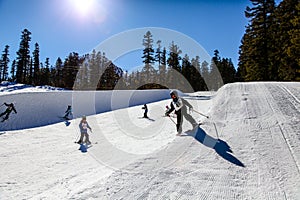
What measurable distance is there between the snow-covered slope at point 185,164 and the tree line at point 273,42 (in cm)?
1714

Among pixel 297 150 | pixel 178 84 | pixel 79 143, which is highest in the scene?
pixel 178 84

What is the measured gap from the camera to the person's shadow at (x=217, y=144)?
5528 mm

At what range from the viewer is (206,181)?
4508mm

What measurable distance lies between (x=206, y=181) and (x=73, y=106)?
19.8 metres

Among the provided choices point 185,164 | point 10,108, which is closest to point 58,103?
point 10,108

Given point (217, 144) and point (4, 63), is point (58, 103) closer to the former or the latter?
point (217, 144)

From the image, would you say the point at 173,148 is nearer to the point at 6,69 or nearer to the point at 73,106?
the point at 73,106

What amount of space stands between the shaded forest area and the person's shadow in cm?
1527

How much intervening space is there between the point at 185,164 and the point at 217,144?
5.58 ft

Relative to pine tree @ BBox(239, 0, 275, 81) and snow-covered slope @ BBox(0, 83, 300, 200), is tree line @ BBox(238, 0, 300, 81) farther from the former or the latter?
snow-covered slope @ BBox(0, 83, 300, 200)

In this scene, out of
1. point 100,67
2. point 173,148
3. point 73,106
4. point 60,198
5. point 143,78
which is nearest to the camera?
point 60,198

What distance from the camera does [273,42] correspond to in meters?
28.2

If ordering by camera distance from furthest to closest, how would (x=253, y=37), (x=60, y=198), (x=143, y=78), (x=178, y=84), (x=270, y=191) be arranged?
(x=178, y=84) < (x=143, y=78) < (x=253, y=37) < (x=60, y=198) < (x=270, y=191)

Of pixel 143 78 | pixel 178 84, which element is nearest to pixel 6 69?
pixel 143 78
